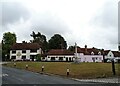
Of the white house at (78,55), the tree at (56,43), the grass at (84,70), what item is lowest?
the grass at (84,70)

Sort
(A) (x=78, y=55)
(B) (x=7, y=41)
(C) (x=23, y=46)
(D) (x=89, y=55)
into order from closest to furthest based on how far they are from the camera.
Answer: (A) (x=78, y=55), (C) (x=23, y=46), (D) (x=89, y=55), (B) (x=7, y=41)

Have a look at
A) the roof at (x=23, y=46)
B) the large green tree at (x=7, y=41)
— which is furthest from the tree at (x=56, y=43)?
the roof at (x=23, y=46)

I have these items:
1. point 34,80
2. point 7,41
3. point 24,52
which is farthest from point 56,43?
point 34,80

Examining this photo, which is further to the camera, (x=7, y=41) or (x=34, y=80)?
(x=7, y=41)

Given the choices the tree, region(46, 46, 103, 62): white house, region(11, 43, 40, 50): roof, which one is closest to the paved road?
region(46, 46, 103, 62): white house

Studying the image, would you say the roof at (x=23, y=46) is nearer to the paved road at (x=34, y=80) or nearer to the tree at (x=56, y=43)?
the tree at (x=56, y=43)

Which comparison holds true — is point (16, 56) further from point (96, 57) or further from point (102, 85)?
point (102, 85)

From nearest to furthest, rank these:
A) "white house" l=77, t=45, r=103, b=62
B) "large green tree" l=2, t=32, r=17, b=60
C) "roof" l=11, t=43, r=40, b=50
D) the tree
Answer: "roof" l=11, t=43, r=40, b=50 → "white house" l=77, t=45, r=103, b=62 → "large green tree" l=2, t=32, r=17, b=60 → the tree

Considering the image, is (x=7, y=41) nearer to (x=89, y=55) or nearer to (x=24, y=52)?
(x=24, y=52)

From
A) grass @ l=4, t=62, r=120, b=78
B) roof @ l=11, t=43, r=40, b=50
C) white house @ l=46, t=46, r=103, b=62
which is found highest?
roof @ l=11, t=43, r=40, b=50

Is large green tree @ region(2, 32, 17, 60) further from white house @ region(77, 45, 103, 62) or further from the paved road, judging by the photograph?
the paved road

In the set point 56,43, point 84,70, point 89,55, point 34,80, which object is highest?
point 56,43

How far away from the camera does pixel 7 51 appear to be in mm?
112188

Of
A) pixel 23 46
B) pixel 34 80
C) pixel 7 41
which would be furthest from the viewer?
pixel 7 41
